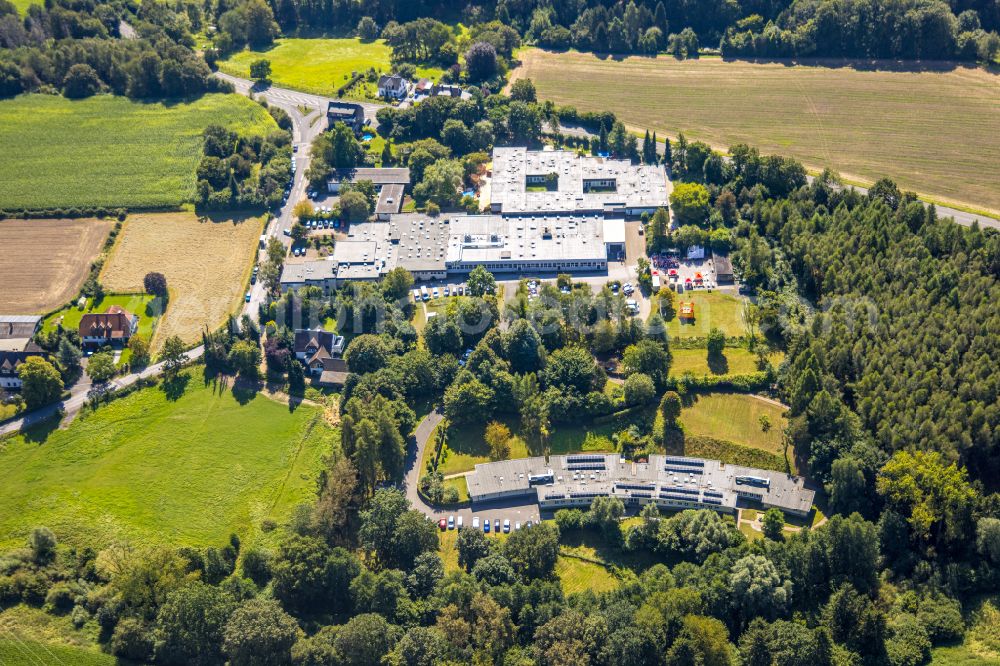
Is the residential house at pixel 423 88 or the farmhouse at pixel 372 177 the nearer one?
the farmhouse at pixel 372 177

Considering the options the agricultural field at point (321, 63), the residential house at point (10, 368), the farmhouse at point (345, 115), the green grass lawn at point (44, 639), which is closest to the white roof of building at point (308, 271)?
the residential house at point (10, 368)

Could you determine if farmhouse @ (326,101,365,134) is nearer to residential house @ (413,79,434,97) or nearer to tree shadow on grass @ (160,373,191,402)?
residential house @ (413,79,434,97)

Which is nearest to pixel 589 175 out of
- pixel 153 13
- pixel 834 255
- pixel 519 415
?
pixel 834 255

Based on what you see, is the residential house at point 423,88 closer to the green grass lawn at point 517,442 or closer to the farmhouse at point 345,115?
the farmhouse at point 345,115

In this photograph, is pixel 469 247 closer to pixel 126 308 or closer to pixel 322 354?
pixel 322 354

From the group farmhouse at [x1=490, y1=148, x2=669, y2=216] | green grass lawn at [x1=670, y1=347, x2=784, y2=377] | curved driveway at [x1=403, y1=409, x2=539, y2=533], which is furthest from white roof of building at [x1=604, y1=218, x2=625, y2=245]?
curved driveway at [x1=403, y1=409, x2=539, y2=533]
